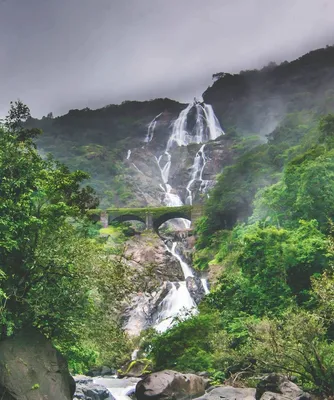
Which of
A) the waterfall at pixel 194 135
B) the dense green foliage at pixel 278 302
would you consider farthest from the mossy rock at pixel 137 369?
the waterfall at pixel 194 135

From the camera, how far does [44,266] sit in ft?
54.0

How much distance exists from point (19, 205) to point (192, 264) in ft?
158

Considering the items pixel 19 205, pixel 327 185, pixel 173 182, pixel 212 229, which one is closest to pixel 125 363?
pixel 327 185

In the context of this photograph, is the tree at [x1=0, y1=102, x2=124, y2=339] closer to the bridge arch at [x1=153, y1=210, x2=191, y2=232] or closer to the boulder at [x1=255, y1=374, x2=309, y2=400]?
the boulder at [x1=255, y1=374, x2=309, y2=400]

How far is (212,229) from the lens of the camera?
66.6 meters

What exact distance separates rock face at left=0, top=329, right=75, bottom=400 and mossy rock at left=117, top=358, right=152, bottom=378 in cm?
1807

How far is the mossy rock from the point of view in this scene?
112 ft

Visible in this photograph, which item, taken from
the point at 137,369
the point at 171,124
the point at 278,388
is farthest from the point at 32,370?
the point at 171,124

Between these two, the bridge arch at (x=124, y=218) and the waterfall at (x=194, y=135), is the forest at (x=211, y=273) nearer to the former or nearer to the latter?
the bridge arch at (x=124, y=218)

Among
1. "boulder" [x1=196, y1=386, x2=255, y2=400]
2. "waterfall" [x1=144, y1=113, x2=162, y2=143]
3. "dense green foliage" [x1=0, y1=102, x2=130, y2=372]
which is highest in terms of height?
"waterfall" [x1=144, y1=113, x2=162, y2=143]

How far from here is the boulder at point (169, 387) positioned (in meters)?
23.6

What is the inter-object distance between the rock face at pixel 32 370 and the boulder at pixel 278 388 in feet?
30.5

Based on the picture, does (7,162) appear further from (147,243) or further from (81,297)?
(147,243)

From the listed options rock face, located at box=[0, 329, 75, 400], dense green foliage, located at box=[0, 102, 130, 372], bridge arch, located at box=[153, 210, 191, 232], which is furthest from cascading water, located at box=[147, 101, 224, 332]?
rock face, located at box=[0, 329, 75, 400]
